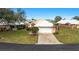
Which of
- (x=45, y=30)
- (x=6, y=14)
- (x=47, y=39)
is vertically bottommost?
(x=47, y=39)

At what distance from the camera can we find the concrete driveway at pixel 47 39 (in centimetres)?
471

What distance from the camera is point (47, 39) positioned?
186 inches

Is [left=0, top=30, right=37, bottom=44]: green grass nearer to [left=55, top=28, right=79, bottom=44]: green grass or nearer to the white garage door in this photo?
the white garage door

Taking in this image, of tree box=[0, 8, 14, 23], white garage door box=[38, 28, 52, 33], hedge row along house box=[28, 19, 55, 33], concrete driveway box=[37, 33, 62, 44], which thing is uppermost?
tree box=[0, 8, 14, 23]

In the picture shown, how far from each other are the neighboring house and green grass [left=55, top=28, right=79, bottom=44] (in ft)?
0.56

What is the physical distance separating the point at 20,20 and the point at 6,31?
307mm

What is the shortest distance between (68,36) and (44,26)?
17.6 inches

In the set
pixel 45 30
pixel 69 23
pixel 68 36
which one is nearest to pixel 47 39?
pixel 45 30

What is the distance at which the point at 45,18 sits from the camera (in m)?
4.71

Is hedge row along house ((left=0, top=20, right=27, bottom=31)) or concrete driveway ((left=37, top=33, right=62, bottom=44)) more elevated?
hedge row along house ((left=0, top=20, right=27, bottom=31))

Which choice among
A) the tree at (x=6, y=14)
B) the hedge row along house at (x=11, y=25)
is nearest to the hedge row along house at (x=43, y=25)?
the hedge row along house at (x=11, y=25)

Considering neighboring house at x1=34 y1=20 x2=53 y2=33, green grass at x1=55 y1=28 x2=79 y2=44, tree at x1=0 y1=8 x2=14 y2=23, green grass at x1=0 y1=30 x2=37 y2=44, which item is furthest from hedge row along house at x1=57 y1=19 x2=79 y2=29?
tree at x1=0 y1=8 x2=14 y2=23

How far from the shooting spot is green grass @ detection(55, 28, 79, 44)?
186 inches

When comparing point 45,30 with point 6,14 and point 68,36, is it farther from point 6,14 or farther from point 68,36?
point 6,14
